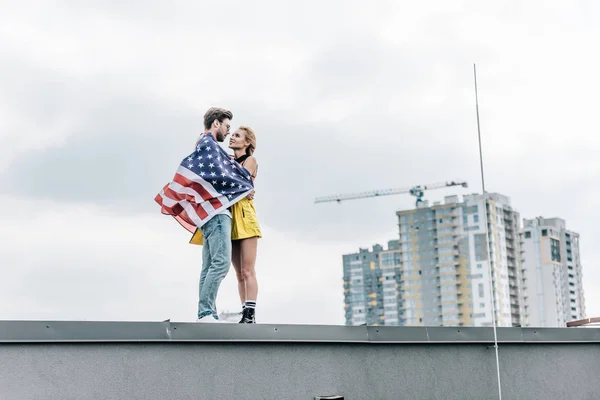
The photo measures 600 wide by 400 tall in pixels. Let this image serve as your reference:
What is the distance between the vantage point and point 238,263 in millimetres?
6531

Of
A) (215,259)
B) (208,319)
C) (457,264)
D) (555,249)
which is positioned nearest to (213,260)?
(215,259)

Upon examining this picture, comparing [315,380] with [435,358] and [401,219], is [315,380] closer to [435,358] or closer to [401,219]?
[435,358]

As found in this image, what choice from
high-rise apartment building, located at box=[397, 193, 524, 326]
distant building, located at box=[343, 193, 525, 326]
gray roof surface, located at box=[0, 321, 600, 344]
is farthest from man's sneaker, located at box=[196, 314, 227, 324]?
high-rise apartment building, located at box=[397, 193, 524, 326]

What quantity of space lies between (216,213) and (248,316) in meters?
0.76

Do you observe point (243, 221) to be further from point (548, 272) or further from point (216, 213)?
point (548, 272)

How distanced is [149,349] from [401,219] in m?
114

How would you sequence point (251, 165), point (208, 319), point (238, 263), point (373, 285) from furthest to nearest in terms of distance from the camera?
point (373, 285), point (251, 165), point (238, 263), point (208, 319)

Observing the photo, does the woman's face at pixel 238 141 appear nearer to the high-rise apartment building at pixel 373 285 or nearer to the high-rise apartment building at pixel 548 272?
the high-rise apartment building at pixel 548 272

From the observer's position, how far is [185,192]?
628cm

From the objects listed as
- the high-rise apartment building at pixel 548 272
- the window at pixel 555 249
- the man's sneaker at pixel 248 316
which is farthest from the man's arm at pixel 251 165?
the window at pixel 555 249

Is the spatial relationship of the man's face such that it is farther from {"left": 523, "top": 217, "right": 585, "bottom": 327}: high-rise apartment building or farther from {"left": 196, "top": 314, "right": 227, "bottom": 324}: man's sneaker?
{"left": 523, "top": 217, "right": 585, "bottom": 327}: high-rise apartment building

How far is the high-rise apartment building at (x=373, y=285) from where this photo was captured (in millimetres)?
128500

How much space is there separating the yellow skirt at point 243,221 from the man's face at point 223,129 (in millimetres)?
548

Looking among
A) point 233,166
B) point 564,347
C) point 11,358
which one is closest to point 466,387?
point 564,347
